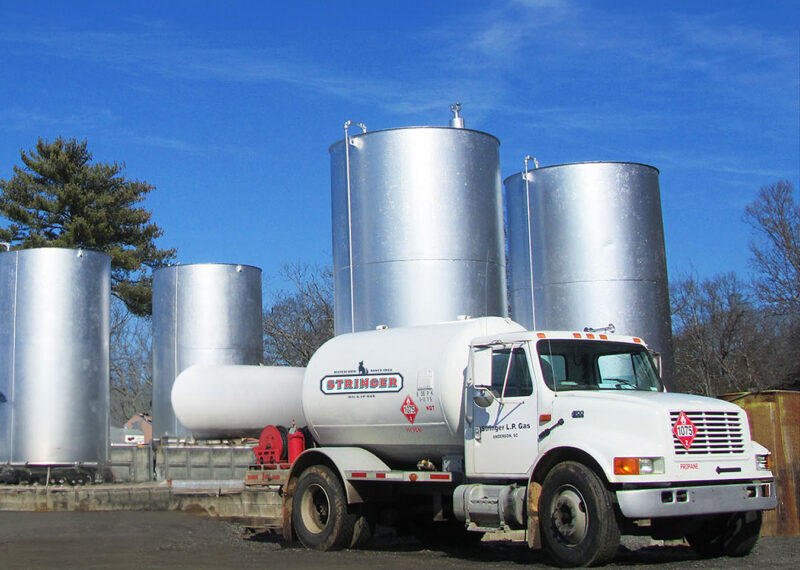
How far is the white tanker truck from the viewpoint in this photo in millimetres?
10000

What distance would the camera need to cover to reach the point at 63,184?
4162 centimetres

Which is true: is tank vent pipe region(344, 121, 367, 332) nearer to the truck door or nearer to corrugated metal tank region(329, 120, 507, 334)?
corrugated metal tank region(329, 120, 507, 334)

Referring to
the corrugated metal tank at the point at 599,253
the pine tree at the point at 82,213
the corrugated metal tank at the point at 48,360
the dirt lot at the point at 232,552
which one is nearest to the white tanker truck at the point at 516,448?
the dirt lot at the point at 232,552

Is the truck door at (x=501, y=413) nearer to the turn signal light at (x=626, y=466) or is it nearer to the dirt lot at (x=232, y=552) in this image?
the dirt lot at (x=232, y=552)

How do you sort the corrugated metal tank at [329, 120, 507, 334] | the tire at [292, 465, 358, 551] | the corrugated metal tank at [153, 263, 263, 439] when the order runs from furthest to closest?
the corrugated metal tank at [153, 263, 263, 439], the corrugated metal tank at [329, 120, 507, 334], the tire at [292, 465, 358, 551]

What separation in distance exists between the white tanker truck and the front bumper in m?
0.01

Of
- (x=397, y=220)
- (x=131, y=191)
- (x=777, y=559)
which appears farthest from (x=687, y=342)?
(x=777, y=559)

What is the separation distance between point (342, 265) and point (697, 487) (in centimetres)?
825

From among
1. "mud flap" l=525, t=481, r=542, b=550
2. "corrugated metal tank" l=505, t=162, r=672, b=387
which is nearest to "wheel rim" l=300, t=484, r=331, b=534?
"mud flap" l=525, t=481, r=542, b=550

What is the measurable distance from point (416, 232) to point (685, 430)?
6908 mm

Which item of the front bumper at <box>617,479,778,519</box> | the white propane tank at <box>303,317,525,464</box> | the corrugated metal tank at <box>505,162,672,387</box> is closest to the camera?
the front bumper at <box>617,479,778,519</box>

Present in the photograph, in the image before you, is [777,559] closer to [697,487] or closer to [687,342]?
[697,487]

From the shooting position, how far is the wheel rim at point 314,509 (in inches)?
531

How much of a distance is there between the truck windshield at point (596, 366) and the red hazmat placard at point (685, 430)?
1.33m
